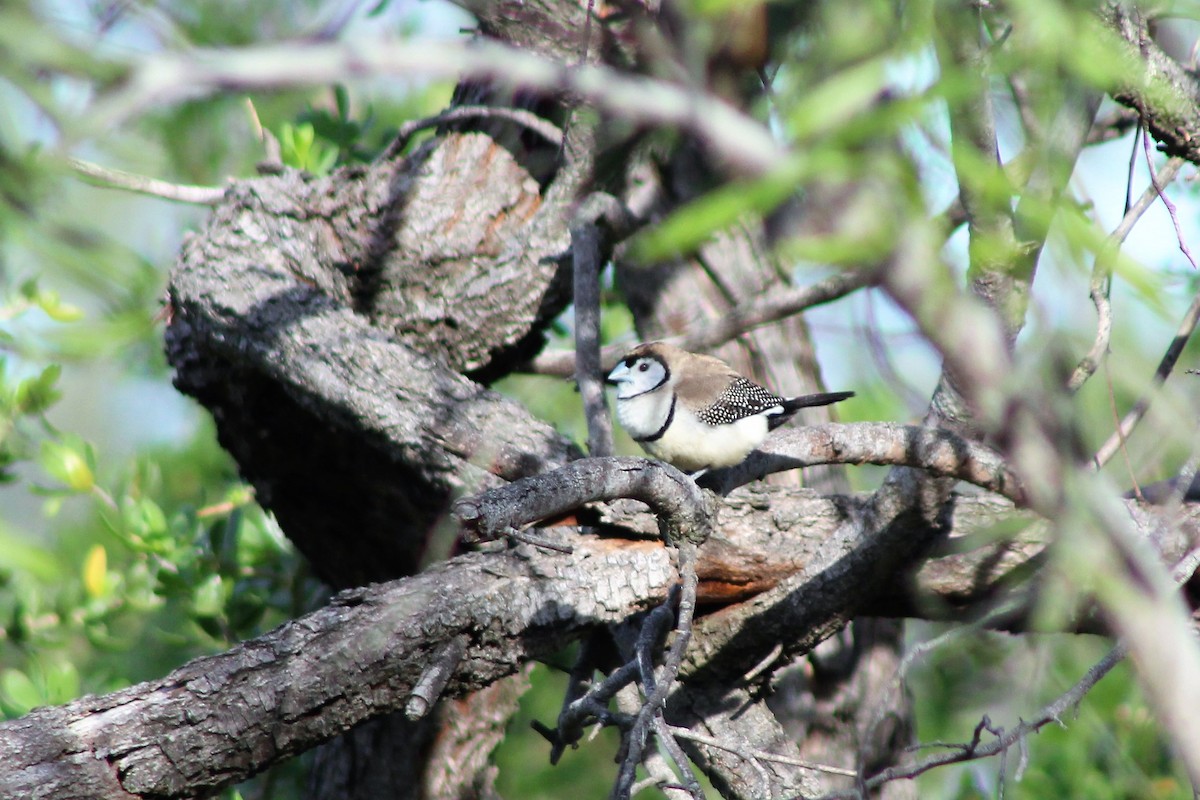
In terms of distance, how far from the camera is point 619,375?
3.86 meters

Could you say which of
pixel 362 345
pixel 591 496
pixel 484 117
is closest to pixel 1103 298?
pixel 591 496

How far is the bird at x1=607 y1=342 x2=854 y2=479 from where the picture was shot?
137 inches

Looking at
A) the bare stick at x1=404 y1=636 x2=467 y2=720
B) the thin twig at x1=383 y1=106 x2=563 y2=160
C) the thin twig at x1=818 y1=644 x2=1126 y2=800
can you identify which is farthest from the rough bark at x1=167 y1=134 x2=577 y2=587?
the thin twig at x1=818 y1=644 x2=1126 y2=800

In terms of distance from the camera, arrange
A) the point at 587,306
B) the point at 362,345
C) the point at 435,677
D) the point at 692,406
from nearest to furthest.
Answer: the point at 435,677, the point at 362,345, the point at 587,306, the point at 692,406

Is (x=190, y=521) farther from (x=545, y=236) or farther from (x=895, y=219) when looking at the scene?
(x=895, y=219)

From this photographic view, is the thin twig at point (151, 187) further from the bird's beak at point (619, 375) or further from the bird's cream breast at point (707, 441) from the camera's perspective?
the bird's cream breast at point (707, 441)

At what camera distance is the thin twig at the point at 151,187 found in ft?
11.2

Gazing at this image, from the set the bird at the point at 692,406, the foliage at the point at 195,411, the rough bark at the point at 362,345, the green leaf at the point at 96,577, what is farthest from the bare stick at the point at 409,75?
the green leaf at the point at 96,577

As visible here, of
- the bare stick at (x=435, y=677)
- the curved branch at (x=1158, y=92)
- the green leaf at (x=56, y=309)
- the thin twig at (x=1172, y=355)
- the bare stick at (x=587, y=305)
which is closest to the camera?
the bare stick at (x=435, y=677)

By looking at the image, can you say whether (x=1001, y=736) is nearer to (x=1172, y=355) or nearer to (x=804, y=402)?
(x=1172, y=355)

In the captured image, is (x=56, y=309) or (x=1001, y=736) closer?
(x=1001, y=736)

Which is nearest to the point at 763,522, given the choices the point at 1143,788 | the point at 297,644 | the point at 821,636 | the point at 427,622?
the point at 821,636

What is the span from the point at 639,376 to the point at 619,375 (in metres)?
0.08

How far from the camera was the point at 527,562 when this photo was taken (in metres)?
2.46
